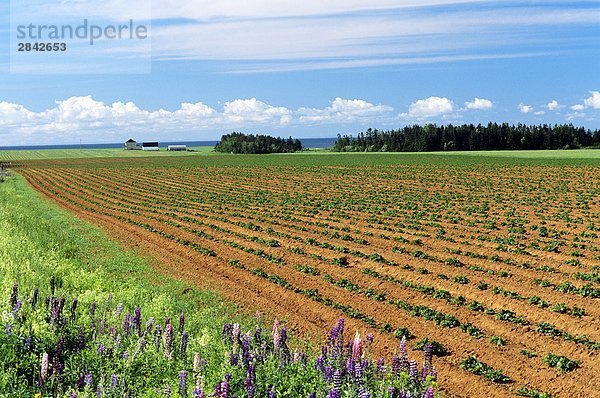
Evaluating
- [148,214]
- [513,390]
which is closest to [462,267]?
[513,390]

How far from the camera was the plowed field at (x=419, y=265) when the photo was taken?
36.6 feet

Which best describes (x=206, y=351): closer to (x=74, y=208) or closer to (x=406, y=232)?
(x=406, y=232)

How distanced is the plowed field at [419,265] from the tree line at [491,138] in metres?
115

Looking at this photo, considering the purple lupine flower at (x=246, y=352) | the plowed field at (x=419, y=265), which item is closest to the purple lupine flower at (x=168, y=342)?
the purple lupine flower at (x=246, y=352)

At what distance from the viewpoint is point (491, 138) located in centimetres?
14588

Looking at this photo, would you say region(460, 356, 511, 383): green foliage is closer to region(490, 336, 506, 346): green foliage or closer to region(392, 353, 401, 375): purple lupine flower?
region(490, 336, 506, 346): green foliage

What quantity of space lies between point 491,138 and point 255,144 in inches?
2429

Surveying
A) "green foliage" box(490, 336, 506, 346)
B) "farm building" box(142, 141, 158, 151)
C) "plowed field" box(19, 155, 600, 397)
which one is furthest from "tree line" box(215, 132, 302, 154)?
"green foliage" box(490, 336, 506, 346)

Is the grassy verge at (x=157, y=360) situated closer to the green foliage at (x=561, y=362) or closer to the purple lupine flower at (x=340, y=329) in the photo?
the purple lupine flower at (x=340, y=329)

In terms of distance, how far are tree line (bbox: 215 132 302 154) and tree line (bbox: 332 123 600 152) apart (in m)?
28.1

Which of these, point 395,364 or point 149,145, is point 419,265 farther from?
point 149,145

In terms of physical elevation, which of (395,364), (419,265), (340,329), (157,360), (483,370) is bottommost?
(483,370)

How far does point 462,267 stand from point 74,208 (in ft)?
78.5

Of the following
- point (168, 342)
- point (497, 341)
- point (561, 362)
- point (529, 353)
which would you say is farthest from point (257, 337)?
point (561, 362)
